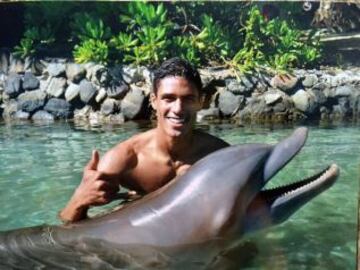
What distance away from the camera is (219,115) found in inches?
458

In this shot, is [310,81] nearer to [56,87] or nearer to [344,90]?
[344,90]

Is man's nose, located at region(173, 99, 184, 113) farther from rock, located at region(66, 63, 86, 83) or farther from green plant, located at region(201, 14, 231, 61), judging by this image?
green plant, located at region(201, 14, 231, 61)

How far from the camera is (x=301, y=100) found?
11914mm

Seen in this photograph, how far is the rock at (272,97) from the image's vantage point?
38.9 feet

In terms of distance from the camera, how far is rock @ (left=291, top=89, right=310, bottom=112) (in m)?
11.8

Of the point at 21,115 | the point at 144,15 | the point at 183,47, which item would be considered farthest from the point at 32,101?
the point at 183,47

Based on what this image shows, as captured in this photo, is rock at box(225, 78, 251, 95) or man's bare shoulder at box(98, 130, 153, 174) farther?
rock at box(225, 78, 251, 95)

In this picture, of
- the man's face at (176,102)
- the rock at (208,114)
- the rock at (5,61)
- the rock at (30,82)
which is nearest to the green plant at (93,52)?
the rock at (30,82)

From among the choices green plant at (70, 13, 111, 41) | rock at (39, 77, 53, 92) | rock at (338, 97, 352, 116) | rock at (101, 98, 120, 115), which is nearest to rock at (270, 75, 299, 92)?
rock at (338, 97, 352, 116)

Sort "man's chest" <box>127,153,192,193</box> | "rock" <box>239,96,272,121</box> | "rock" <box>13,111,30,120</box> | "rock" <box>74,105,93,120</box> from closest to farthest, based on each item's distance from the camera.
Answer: "man's chest" <box>127,153,192,193</box> < "rock" <box>239,96,272,121</box> < "rock" <box>13,111,30,120</box> < "rock" <box>74,105,93,120</box>

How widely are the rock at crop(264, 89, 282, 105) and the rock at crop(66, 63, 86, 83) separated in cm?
351

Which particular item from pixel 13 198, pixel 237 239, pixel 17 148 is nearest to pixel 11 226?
pixel 13 198

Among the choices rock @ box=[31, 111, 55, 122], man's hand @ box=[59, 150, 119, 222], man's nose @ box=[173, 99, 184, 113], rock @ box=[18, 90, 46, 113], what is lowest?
rock @ box=[31, 111, 55, 122]

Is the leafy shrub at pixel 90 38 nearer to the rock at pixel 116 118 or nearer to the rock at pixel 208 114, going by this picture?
the rock at pixel 116 118
